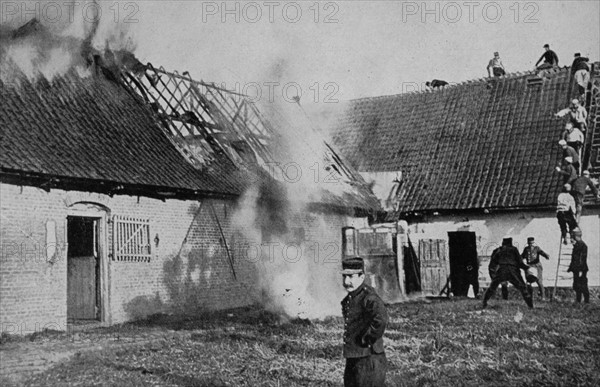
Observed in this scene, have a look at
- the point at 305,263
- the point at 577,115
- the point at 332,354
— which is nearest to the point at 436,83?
the point at 577,115

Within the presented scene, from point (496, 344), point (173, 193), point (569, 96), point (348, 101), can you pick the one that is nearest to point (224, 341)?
point (496, 344)

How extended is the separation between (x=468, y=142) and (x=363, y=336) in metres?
19.9

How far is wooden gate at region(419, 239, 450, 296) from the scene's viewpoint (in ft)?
71.9

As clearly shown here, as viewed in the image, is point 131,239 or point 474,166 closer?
point 131,239

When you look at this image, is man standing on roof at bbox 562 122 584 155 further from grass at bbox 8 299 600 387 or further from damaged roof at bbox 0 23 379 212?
grass at bbox 8 299 600 387

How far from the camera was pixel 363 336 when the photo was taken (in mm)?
6422

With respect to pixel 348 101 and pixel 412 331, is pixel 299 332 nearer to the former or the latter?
pixel 412 331

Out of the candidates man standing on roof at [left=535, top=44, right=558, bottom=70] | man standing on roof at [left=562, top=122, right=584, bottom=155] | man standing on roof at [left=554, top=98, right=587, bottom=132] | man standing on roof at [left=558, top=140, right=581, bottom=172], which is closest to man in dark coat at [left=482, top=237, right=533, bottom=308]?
man standing on roof at [left=558, top=140, right=581, bottom=172]

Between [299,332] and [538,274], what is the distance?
1159 centimetres

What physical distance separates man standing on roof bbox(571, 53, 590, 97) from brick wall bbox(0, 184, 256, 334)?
45.9 feet

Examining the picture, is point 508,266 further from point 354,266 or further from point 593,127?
point 593,127

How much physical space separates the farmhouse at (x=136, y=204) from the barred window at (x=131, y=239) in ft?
0.08

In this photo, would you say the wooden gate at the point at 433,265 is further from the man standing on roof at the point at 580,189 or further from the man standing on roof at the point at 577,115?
the man standing on roof at the point at 577,115

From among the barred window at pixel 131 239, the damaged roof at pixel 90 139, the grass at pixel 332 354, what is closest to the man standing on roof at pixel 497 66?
the damaged roof at pixel 90 139
